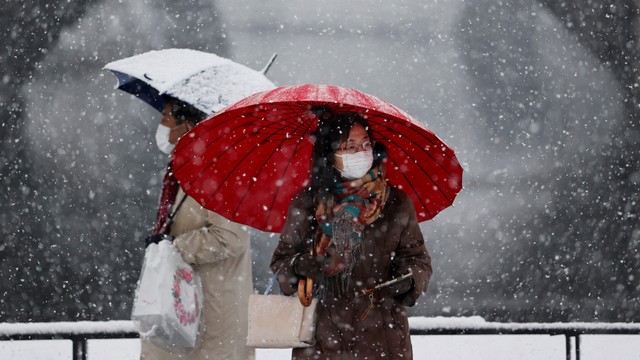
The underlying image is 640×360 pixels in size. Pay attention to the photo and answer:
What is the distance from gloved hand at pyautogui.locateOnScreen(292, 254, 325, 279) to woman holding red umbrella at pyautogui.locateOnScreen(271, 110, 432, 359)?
0.01m

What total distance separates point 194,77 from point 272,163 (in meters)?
0.79

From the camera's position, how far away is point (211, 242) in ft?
12.8

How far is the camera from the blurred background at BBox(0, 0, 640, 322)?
26.0 ft

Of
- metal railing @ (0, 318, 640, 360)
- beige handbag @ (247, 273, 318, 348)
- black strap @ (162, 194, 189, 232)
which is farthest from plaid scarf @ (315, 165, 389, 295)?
metal railing @ (0, 318, 640, 360)

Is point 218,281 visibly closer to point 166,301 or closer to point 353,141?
point 166,301

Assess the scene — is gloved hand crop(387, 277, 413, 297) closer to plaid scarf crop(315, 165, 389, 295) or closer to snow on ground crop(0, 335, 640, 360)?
plaid scarf crop(315, 165, 389, 295)

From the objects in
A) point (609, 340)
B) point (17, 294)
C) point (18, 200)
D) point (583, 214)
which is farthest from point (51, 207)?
point (609, 340)

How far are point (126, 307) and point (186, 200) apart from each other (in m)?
4.51

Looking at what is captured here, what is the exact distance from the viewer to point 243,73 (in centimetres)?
412

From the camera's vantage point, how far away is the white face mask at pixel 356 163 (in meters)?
2.91

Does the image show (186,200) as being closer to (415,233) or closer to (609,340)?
(415,233)

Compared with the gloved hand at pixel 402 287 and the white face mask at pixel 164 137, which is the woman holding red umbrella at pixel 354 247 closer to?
the gloved hand at pixel 402 287

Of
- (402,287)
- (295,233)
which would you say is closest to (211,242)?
(295,233)

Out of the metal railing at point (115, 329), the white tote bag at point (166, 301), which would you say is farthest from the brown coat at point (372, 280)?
the metal railing at point (115, 329)
